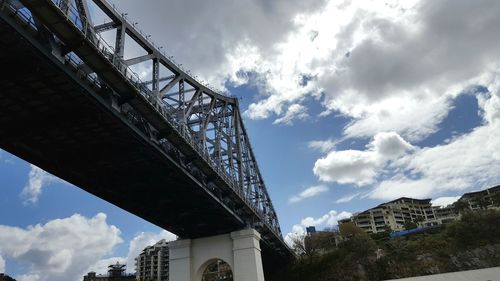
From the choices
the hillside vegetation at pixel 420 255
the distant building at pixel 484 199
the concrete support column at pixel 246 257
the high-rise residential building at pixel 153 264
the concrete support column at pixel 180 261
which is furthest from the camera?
the high-rise residential building at pixel 153 264

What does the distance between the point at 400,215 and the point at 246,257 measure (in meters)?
104

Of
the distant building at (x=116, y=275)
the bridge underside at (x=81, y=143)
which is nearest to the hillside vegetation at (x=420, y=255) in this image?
the bridge underside at (x=81, y=143)

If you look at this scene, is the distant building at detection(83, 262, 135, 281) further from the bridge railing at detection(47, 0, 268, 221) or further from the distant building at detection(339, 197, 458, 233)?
the bridge railing at detection(47, 0, 268, 221)

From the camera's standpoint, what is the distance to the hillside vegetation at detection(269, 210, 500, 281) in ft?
197

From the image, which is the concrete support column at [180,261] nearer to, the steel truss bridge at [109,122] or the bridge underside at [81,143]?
the steel truss bridge at [109,122]

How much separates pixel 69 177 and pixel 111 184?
333 cm

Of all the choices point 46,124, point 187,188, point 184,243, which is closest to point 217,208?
point 187,188

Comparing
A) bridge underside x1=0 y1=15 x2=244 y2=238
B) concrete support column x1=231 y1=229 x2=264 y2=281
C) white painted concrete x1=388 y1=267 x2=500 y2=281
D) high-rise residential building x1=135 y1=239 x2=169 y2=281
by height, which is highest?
high-rise residential building x1=135 y1=239 x2=169 y2=281

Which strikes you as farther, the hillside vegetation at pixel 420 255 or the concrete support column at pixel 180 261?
the hillside vegetation at pixel 420 255

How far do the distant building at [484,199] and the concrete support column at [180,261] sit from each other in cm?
7953

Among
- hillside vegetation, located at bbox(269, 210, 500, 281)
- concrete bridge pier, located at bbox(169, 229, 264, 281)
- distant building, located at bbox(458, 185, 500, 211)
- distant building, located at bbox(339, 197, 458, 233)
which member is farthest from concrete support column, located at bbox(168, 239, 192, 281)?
distant building, located at bbox(339, 197, 458, 233)

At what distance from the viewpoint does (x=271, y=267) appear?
76125 millimetres

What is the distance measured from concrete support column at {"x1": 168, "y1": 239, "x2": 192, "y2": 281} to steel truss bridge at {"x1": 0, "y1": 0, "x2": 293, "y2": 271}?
1.33 meters

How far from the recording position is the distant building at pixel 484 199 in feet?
310
